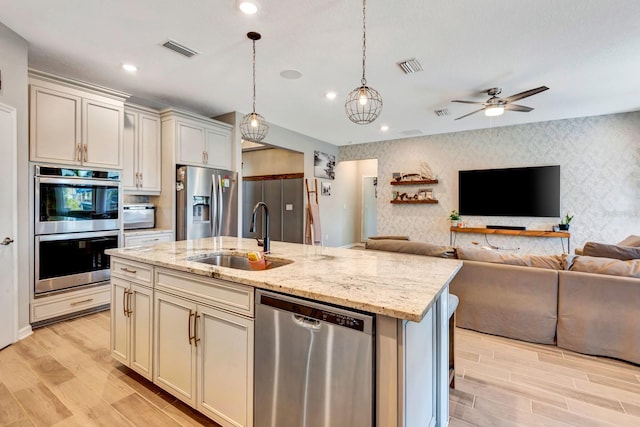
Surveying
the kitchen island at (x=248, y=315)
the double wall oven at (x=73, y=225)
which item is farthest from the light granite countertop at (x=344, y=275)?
the double wall oven at (x=73, y=225)

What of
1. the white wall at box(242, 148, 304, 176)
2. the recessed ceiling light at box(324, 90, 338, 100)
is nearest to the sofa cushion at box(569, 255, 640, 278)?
the recessed ceiling light at box(324, 90, 338, 100)

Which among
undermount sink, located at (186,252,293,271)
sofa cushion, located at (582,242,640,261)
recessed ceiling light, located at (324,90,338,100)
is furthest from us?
recessed ceiling light, located at (324,90,338,100)

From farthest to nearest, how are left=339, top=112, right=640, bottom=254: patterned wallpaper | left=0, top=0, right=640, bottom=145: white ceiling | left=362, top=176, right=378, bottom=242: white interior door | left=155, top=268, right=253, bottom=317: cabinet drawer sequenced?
1. left=362, top=176, right=378, bottom=242: white interior door
2. left=339, top=112, right=640, bottom=254: patterned wallpaper
3. left=0, top=0, right=640, bottom=145: white ceiling
4. left=155, top=268, right=253, bottom=317: cabinet drawer

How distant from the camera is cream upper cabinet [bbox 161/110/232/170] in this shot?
4.19 meters

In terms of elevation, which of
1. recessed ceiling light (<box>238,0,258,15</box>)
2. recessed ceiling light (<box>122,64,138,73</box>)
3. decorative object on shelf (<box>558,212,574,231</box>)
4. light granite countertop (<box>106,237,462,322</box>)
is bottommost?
light granite countertop (<box>106,237,462,322</box>)

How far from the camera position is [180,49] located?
9.85 feet

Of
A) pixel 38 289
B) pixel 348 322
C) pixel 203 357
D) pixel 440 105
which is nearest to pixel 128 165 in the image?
pixel 38 289

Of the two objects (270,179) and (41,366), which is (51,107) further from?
(270,179)

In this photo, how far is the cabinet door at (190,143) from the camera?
423 centimetres

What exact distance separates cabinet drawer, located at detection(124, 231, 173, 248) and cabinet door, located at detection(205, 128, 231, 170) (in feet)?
4.07

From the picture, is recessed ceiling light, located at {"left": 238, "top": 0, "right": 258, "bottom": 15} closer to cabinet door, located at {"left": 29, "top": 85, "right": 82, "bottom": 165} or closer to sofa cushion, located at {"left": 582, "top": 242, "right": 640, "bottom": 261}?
cabinet door, located at {"left": 29, "top": 85, "right": 82, "bottom": 165}

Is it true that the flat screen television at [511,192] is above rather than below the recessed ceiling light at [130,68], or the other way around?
below

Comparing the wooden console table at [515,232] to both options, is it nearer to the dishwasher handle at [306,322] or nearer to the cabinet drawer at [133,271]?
the dishwasher handle at [306,322]

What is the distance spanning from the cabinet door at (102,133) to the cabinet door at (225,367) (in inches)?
108
